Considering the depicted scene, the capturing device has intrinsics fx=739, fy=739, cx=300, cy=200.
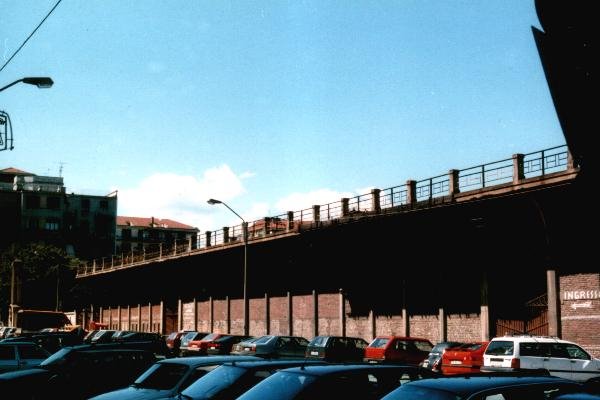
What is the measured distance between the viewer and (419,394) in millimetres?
7250

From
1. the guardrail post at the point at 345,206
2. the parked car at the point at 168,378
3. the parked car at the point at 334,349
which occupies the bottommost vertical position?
the parked car at the point at 334,349

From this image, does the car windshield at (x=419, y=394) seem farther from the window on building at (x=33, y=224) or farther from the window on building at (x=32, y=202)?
the window on building at (x=32, y=202)

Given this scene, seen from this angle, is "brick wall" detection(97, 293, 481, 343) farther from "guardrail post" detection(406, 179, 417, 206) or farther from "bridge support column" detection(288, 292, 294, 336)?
"guardrail post" detection(406, 179, 417, 206)

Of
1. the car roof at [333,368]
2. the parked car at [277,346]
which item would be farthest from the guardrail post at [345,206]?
the car roof at [333,368]

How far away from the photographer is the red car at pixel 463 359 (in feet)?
78.3

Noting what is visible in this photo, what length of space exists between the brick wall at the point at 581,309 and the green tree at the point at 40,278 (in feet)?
217

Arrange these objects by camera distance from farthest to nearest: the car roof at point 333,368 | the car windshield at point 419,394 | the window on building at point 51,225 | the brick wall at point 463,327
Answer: the window on building at point 51,225, the brick wall at point 463,327, the car roof at point 333,368, the car windshield at point 419,394

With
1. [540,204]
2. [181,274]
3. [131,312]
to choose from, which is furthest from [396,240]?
[131,312]

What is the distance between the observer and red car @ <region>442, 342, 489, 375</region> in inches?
940

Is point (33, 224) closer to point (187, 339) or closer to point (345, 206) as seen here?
point (187, 339)

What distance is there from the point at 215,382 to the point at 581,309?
21.6 m

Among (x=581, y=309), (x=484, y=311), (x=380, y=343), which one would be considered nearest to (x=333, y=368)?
(x=380, y=343)

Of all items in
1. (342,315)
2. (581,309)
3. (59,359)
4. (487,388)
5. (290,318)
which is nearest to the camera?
(487,388)

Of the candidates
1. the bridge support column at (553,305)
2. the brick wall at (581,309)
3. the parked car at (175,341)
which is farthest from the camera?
the parked car at (175,341)
